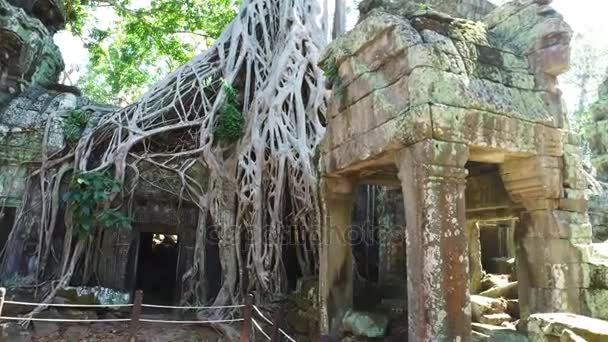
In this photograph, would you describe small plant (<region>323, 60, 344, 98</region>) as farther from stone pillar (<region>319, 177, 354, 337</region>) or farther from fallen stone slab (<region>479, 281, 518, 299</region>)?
fallen stone slab (<region>479, 281, 518, 299</region>)

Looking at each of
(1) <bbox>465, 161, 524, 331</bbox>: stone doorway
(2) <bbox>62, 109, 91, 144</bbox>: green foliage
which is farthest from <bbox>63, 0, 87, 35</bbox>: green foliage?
(1) <bbox>465, 161, 524, 331</bbox>: stone doorway

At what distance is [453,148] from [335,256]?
68.0 inches

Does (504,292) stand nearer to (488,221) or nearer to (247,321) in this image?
(488,221)

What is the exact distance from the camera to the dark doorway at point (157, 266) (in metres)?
10.3

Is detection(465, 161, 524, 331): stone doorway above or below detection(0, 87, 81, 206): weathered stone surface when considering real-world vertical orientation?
below

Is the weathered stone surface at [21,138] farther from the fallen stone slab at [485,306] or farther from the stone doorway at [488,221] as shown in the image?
the fallen stone slab at [485,306]

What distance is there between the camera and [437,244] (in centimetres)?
278

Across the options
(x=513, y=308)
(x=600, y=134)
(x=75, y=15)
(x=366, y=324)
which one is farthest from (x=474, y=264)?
(x=75, y=15)

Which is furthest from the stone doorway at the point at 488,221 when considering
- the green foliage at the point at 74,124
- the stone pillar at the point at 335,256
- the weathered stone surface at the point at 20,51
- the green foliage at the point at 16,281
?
the weathered stone surface at the point at 20,51

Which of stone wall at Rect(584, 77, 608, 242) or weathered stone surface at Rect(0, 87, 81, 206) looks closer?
weathered stone surface at Rect(0, 87, 81, 206)

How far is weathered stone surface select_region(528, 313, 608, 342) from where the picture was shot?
74.5 inches

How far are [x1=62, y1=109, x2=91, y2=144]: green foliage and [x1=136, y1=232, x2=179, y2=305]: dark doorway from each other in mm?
3440

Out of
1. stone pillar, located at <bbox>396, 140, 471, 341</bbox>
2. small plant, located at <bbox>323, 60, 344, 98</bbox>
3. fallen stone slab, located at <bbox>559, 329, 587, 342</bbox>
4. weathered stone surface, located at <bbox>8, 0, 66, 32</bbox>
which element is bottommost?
fallen stone slab, located at <bbox>559, 329, 587, 342</bbox>

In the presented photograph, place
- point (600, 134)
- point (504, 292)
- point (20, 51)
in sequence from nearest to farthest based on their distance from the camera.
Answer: point (504, 292) → point (20, 51) → point (600, 134)
